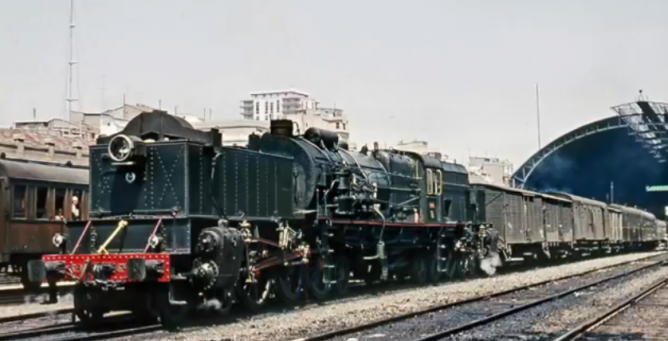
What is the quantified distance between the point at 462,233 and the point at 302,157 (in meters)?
10.1

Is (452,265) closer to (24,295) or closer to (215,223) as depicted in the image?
(24,295)

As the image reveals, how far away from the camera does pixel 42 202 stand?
1958cm

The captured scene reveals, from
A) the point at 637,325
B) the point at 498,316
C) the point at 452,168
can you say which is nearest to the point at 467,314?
the point at 498,316

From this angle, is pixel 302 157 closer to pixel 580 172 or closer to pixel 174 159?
pixel 174 159

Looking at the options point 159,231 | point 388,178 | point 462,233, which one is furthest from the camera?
point 462,233

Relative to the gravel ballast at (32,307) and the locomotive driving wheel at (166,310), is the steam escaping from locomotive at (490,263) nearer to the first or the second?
the gravel ballast at (32,307)

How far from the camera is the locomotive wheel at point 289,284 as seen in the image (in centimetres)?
1686

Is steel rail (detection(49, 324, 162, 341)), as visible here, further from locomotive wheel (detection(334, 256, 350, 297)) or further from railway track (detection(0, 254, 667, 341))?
locomotive wheel (detection(334, 256, 350, 297))

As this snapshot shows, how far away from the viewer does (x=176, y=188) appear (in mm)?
13930

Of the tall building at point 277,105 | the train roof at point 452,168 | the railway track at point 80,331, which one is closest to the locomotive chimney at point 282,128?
the railway track at point 80,331

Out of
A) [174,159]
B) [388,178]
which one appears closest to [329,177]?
[388,178]

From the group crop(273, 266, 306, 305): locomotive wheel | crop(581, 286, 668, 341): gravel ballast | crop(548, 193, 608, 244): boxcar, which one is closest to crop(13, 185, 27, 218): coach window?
crop(273, 266, 306, 305): locomotive wheel

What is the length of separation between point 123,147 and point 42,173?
6.67 metres

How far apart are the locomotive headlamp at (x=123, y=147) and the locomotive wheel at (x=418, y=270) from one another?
11.9 m
